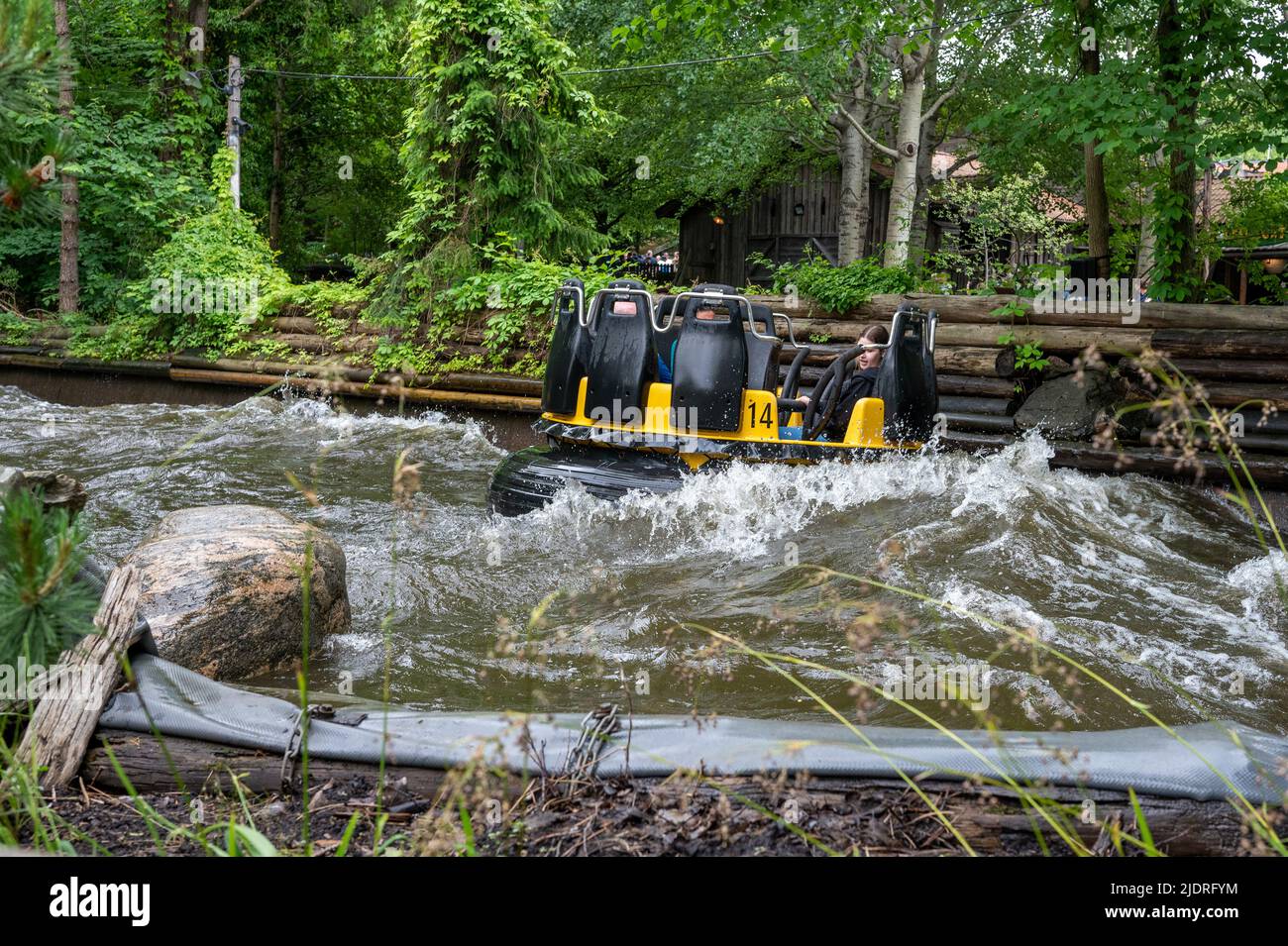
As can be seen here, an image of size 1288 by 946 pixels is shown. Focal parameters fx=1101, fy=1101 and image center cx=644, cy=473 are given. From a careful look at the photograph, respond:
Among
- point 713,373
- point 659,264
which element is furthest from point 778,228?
point 713,373

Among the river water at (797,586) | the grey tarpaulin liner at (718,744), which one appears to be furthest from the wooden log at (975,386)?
the grey tarpaulin liner at (718,744)

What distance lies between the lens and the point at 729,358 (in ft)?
26.8

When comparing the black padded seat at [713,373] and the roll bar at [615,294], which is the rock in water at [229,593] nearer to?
the black padded seat at [713,373]

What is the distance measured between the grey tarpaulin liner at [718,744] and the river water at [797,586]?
455 mm

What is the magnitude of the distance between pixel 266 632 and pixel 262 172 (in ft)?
71.8

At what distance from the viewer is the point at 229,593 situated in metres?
5.16

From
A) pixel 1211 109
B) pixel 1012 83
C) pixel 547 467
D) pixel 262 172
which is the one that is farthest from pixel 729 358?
pixel 262 172

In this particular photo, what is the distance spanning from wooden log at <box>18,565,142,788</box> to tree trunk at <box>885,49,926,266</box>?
15.5 metres

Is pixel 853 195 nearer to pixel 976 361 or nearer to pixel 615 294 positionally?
pixel 976 361

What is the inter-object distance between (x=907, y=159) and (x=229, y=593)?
49.8 ft

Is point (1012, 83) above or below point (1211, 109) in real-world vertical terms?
above

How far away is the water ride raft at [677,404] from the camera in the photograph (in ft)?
26.8
